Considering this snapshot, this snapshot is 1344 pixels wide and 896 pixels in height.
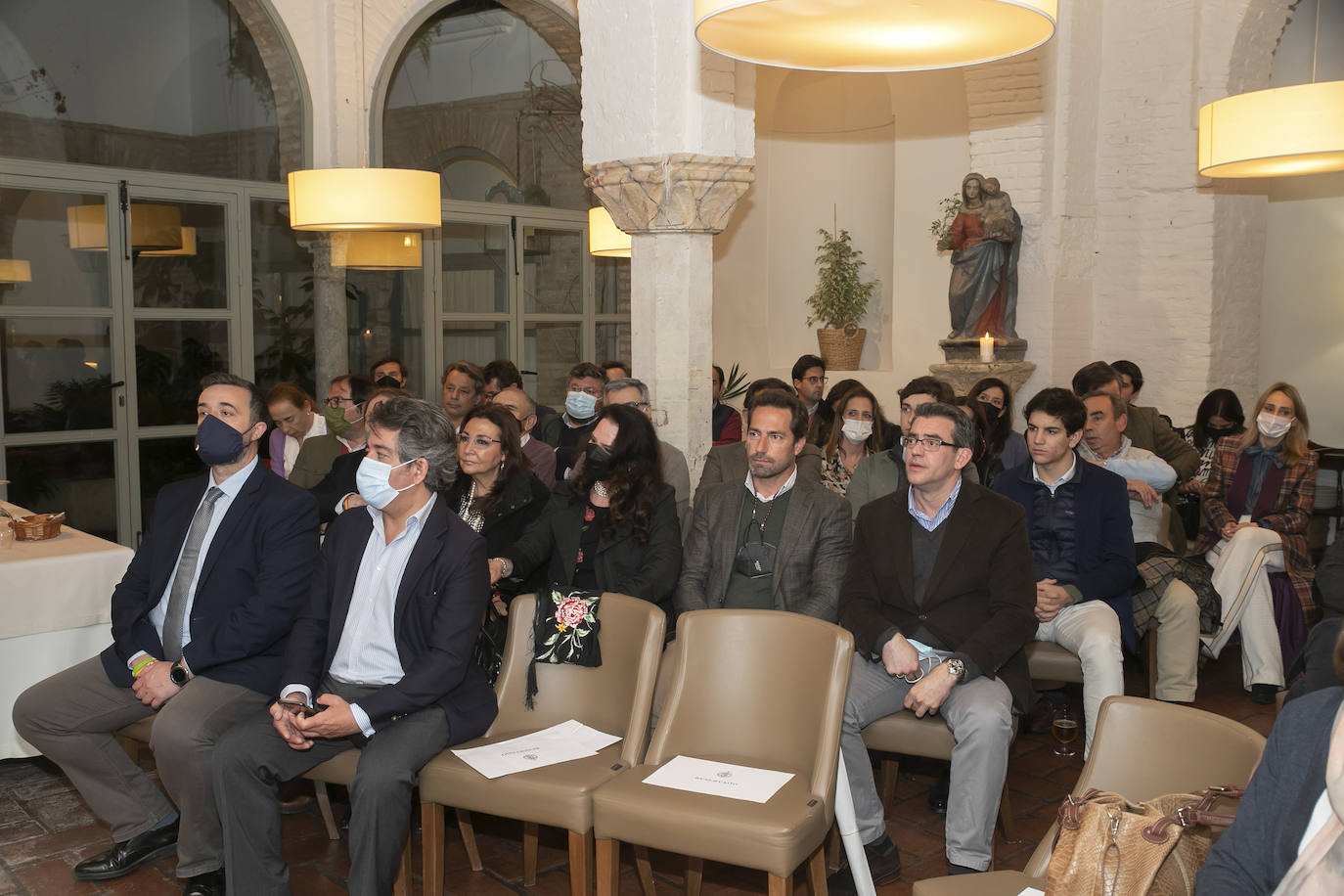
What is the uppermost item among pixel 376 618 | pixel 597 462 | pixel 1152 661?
pixel 597 462

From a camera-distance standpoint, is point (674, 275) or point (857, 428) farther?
point (674, 275)

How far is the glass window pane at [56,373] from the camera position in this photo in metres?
7.20

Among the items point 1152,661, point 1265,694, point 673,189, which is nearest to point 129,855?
point 673,189

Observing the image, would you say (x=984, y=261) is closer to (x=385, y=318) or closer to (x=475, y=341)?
(x=475, y=341)

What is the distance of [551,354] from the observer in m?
10.0

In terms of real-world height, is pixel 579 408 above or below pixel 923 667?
above

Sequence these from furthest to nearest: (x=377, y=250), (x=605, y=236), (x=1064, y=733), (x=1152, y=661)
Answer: (x=377, y=250) < (x=605, y=236) < (x=1152, y=661) < (x=1064, y=733)

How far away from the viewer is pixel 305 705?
10.4ft

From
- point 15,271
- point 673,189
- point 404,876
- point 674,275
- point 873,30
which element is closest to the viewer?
point 873,30

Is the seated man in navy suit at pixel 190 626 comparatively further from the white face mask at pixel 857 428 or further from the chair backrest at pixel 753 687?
the white face mask at pixel 857 428

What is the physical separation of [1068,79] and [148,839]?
7.53 m

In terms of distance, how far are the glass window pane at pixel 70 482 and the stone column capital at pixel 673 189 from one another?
157 inches

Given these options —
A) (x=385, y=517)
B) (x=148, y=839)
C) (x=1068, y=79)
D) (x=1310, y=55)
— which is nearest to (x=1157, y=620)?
(x=385, y=517)

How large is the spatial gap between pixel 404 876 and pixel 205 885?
0.60 m
